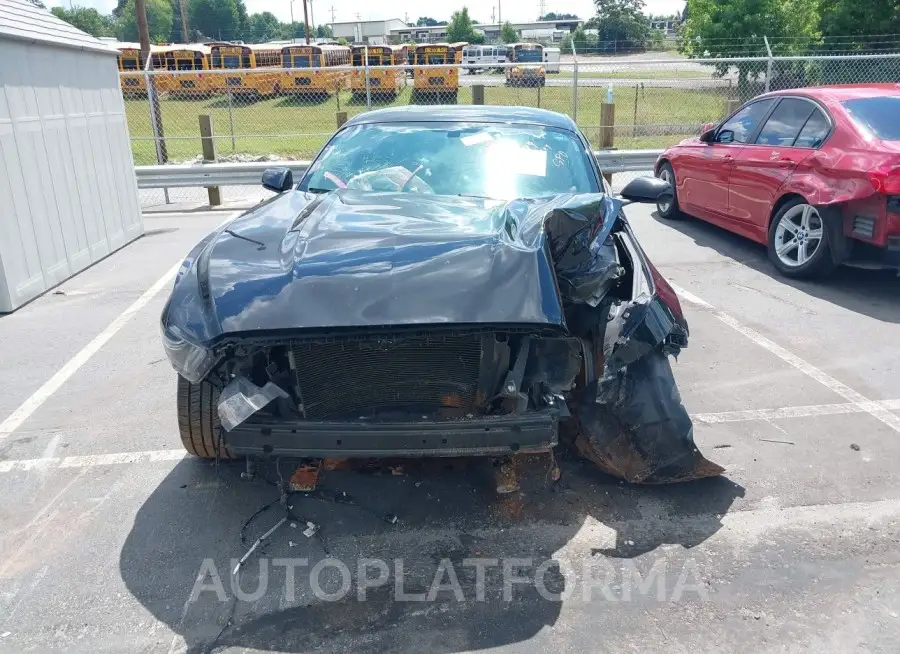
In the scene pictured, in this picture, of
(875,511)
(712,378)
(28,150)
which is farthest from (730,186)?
(28,150)

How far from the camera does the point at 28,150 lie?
6.71m

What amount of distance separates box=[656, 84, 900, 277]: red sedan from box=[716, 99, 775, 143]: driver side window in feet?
0.04

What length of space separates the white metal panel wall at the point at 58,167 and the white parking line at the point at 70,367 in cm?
106

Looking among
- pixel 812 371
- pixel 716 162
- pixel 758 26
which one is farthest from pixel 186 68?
pixel 812 371

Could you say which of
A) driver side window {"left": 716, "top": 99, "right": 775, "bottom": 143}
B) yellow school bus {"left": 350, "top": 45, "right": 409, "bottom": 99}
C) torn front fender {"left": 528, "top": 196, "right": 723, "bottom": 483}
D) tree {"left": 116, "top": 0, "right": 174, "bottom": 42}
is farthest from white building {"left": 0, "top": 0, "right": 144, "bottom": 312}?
tree {"left": 116, "top": 0, "right": 174, "bottom": 42}

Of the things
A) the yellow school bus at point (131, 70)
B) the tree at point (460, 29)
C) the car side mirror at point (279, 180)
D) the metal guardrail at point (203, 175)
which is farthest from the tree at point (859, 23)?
the tree at point (460, 29)

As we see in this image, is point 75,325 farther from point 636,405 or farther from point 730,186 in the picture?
point 730,186

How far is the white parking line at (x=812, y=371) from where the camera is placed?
422 cm

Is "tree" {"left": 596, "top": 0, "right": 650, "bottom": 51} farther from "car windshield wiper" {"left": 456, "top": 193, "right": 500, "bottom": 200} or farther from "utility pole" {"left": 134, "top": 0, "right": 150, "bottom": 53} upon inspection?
"car windshield wiper" {"left": 456, "top": 193, "right": 500, "bottom": 200}

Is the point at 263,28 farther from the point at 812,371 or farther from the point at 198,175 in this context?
the point at 812,371

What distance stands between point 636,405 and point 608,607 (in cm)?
92

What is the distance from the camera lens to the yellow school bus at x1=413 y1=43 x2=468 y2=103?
2188 cm

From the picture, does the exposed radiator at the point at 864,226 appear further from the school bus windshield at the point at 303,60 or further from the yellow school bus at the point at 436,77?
the school bus windshield at the point at 303,60

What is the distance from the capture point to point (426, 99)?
2370cm
